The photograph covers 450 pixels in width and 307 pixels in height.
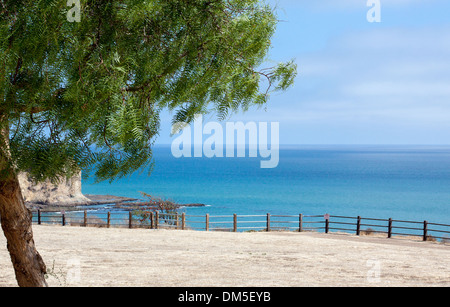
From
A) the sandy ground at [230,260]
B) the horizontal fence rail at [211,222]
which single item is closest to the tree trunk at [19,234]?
the sandy ground at [230,260]

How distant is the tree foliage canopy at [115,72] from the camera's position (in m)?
5.32

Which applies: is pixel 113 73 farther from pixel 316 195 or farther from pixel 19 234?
pixel 316 195

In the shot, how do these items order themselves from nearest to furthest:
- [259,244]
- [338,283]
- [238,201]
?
1. [338,283]
2. [259,244]
3. [238,201]

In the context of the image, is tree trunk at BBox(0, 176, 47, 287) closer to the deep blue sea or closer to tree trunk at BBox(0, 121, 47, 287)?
tree trunk at BBox(0, 121, 47, 287)

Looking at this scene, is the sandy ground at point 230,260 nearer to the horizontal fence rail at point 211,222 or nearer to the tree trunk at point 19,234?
the horizontal fence rail at point 211,222

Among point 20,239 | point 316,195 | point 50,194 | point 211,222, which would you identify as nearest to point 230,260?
point 20,239

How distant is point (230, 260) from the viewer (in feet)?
55.8

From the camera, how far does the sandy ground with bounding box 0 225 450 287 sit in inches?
523

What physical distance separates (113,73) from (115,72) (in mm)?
27

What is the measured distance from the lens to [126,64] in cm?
590

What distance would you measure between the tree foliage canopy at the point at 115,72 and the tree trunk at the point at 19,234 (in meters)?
2.38
